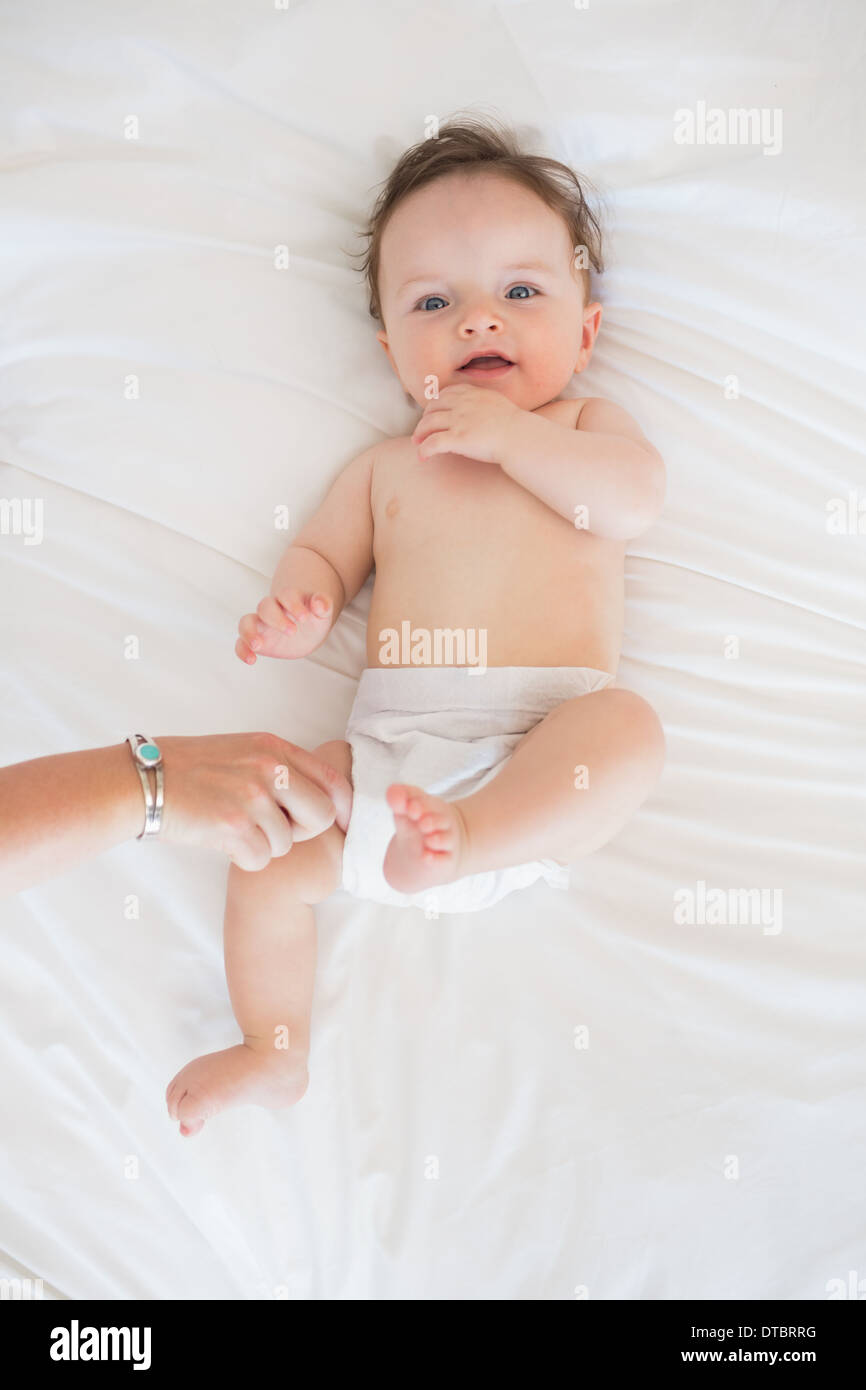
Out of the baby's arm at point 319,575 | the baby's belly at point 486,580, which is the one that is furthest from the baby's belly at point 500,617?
the baby's arm at point 319,575

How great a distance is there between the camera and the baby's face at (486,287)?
1806mm

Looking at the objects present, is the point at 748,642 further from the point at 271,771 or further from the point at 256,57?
the point at 256,57

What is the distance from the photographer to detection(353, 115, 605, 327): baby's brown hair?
6.14 ft

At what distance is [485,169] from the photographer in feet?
6.09

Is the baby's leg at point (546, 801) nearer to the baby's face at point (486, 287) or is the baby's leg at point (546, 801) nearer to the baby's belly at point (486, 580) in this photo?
the baby's belly at point (486, 580)

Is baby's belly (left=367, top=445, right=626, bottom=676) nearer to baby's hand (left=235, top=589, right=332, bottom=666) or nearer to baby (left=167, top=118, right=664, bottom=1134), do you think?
baby (left=167, top=118, right=664, bottom=1134)

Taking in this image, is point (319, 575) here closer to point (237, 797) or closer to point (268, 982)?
point (237, 797)

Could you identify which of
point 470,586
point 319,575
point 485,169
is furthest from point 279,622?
point 485,169

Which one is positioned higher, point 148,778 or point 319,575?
point 319,575

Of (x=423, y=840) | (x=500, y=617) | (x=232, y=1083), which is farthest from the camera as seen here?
(x=500, y=617)

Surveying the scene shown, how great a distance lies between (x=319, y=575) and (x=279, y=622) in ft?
0.55

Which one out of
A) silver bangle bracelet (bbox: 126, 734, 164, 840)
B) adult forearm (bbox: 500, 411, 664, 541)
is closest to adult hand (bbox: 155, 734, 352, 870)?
silver bangle bracelet (bbox: 126, 734, 164, 840)

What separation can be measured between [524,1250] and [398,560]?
1.03 meters

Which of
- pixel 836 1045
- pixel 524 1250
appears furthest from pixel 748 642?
pixel 524 1250
